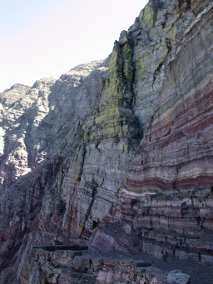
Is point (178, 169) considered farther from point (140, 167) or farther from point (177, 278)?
point (177, 278)

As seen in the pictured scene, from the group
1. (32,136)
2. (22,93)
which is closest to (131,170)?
(32,136)

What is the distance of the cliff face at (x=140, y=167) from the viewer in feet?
78.3

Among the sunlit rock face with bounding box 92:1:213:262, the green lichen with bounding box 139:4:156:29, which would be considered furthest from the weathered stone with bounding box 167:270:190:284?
the green lichen with bounding box 139:4:156:29

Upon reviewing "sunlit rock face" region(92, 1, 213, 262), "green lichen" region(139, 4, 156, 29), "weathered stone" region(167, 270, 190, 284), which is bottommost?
"weathered stone" region(167, 270, 190, 284)

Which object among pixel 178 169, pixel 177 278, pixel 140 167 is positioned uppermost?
pixel 140 167

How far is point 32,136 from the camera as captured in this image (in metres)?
113

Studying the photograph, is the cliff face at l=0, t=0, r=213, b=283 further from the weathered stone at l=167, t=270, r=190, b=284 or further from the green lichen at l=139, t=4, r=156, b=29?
the weathered stone at l=167, t=270, r=190, b=284

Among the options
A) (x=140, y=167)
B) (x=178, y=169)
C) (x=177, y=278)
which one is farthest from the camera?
(x=140, y=167)

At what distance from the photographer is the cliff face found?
78.3 feet

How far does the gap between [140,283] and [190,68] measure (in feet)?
45.3

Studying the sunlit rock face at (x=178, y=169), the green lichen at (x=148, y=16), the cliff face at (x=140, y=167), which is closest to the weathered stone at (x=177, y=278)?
the cliff face at (x=140, y=167)

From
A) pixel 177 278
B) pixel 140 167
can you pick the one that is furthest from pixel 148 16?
pixel 177 278

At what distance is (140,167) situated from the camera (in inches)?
1254

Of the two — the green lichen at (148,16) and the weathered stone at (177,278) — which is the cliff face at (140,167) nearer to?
the green lichen at (148,16)
